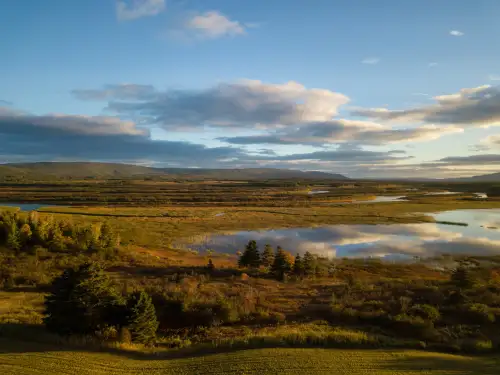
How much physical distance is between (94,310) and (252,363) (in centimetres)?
688

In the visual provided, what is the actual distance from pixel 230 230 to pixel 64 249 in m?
27.4

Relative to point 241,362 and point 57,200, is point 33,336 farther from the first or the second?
point 57,200

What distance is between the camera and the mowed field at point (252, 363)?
9945 mm

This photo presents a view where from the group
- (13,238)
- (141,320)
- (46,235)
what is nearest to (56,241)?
(46,235)

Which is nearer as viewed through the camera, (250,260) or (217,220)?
(250,260)

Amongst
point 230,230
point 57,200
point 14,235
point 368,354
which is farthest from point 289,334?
point 57,200

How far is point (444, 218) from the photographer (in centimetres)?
6244

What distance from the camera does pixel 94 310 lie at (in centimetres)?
1354

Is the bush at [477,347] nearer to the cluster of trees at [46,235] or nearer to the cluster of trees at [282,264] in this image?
the cluster of trees at [282,264]

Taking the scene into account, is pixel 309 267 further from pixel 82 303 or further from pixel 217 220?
pixel 217 220

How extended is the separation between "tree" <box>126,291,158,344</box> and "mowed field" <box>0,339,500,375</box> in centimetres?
140

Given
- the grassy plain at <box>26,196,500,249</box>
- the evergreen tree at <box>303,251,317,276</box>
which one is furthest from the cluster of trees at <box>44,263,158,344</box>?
the grassy plain at <box>26,196,500,249</box>

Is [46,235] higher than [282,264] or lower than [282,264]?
higher

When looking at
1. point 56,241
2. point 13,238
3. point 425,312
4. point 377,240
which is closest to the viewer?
point 425,312
